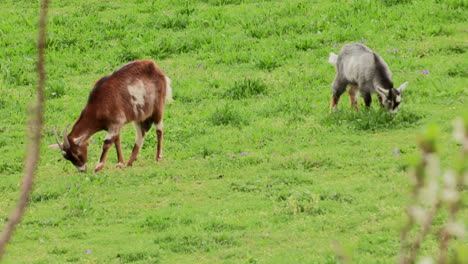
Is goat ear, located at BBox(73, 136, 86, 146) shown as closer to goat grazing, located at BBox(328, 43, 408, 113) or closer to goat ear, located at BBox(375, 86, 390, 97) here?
goat grazing, located at BBox(328, 43, 408, 113)

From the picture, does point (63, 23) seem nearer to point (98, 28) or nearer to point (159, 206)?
point (98, 28)

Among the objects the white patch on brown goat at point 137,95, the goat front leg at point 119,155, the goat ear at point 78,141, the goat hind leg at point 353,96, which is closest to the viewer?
the goat ear at point 78,141

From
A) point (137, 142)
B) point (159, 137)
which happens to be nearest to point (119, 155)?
point (137, 142)

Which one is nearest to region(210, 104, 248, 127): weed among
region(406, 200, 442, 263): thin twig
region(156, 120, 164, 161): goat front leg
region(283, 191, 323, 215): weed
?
region(156, 120, 164, 161): goat front leg

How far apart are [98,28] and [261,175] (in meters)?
9.20

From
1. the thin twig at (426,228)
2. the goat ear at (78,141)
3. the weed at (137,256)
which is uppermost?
the thin twig at (426,228)

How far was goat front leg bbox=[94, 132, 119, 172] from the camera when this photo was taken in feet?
39.1

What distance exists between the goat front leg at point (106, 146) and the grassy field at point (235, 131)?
25 cm

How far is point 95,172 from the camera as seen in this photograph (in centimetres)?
1202

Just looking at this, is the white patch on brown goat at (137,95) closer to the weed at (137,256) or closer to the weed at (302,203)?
the weed at (302,203)

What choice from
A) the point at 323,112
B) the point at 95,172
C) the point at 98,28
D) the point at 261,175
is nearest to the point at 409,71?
the point at 323,112

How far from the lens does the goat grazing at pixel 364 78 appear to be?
1253 centimetres

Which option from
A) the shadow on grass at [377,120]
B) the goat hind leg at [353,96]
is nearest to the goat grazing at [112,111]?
the shadow on grass at [377,120]

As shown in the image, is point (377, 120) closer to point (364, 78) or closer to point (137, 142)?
point (364, 78)
